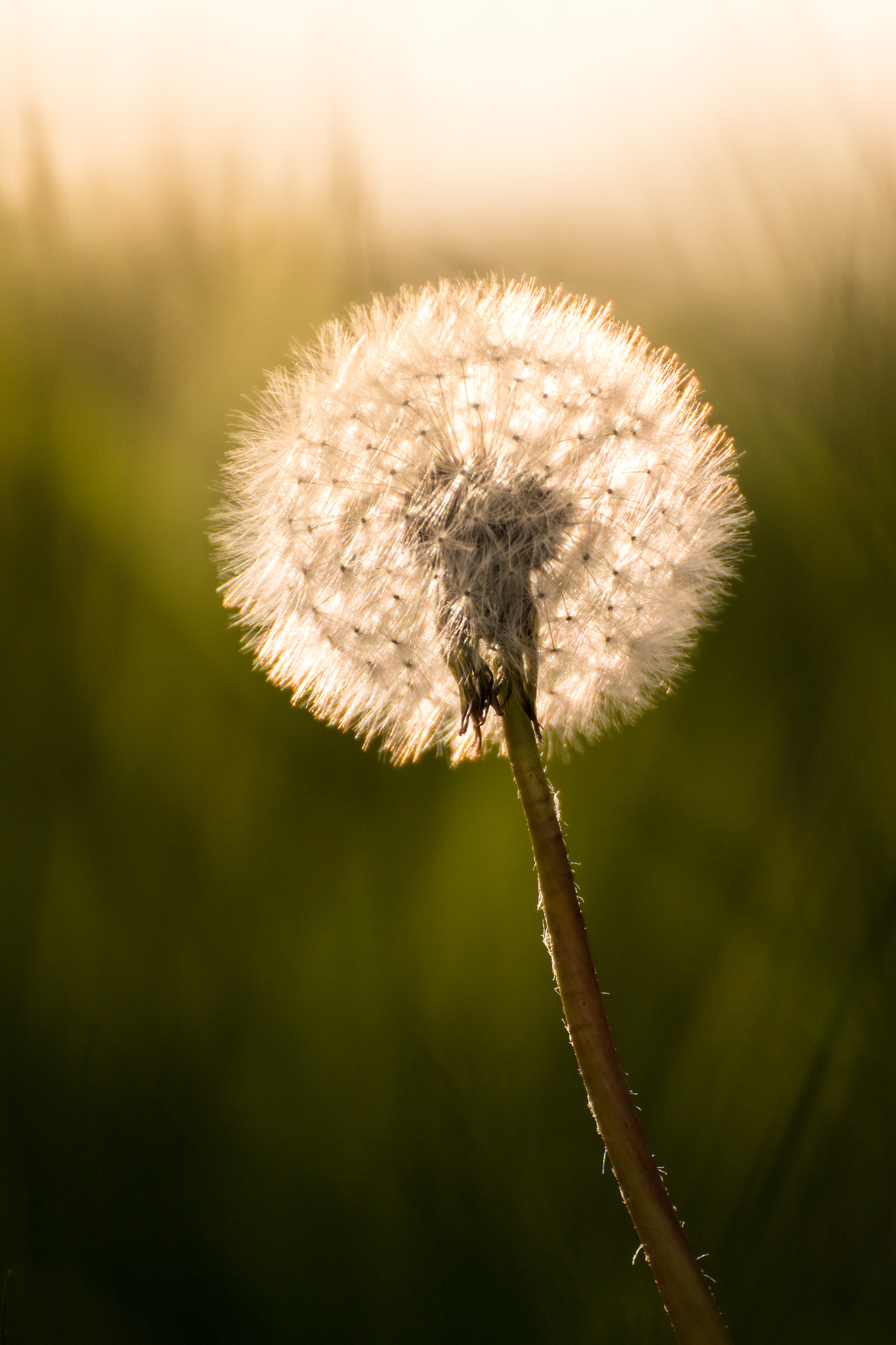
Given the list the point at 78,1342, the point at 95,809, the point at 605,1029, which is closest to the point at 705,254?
the point at 605,1029

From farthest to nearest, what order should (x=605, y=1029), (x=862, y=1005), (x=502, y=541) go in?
(x=862, y=1005) → (x=502, y=541) → (x=605, y=1029)

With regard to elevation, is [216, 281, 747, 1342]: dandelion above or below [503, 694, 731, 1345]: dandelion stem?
above

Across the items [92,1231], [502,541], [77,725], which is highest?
[502,541]

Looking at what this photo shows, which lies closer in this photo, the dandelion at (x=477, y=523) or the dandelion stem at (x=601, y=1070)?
the dandelion stem at (x=601, y=1070)

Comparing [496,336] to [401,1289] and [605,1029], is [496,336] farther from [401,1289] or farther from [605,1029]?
[401,1289]

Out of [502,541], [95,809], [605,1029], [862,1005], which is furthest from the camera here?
[95,809]

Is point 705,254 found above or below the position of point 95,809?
above
